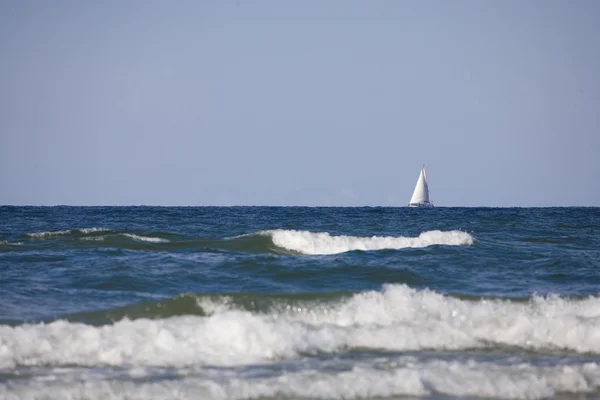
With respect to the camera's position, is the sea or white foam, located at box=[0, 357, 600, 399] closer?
white foam, located at box=[0, 357, 600, 399]

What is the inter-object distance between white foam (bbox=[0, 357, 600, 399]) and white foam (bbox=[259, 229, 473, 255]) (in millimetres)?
12834

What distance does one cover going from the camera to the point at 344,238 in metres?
22.9

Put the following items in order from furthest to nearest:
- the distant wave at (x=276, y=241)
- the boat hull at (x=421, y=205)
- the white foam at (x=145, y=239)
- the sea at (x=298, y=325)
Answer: the boat hull at (x=421, y=205) < the white foam at (x=145, y=239) < the distant wave at (x=276, y=241) < the sea at (x=298, y=325)

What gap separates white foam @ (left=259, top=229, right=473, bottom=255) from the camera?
22016mm

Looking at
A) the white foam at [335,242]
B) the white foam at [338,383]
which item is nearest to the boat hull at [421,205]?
the white foam at [335,242]

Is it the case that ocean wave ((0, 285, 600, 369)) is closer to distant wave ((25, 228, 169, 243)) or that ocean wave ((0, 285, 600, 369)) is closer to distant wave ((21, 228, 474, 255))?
distant wave ((21, 228, 474, 255))

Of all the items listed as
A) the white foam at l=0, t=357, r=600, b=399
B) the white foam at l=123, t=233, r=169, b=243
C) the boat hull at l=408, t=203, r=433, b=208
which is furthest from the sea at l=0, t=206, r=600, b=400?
the boat hull at l=408, t=203, r=433, b=208

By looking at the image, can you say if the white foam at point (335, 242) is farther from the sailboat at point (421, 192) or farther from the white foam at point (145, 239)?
the sailboat at point (421, 192)

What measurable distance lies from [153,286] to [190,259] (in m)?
3.72

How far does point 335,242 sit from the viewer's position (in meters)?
22.5

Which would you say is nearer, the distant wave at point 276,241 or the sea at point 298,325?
the sea at point 298,325

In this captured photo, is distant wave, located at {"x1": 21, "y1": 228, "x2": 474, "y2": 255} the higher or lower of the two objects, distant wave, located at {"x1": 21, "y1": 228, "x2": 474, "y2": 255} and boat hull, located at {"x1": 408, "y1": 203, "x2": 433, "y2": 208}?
the lower

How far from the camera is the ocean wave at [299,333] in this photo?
31.9 ft

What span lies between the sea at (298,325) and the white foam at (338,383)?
2 cm
